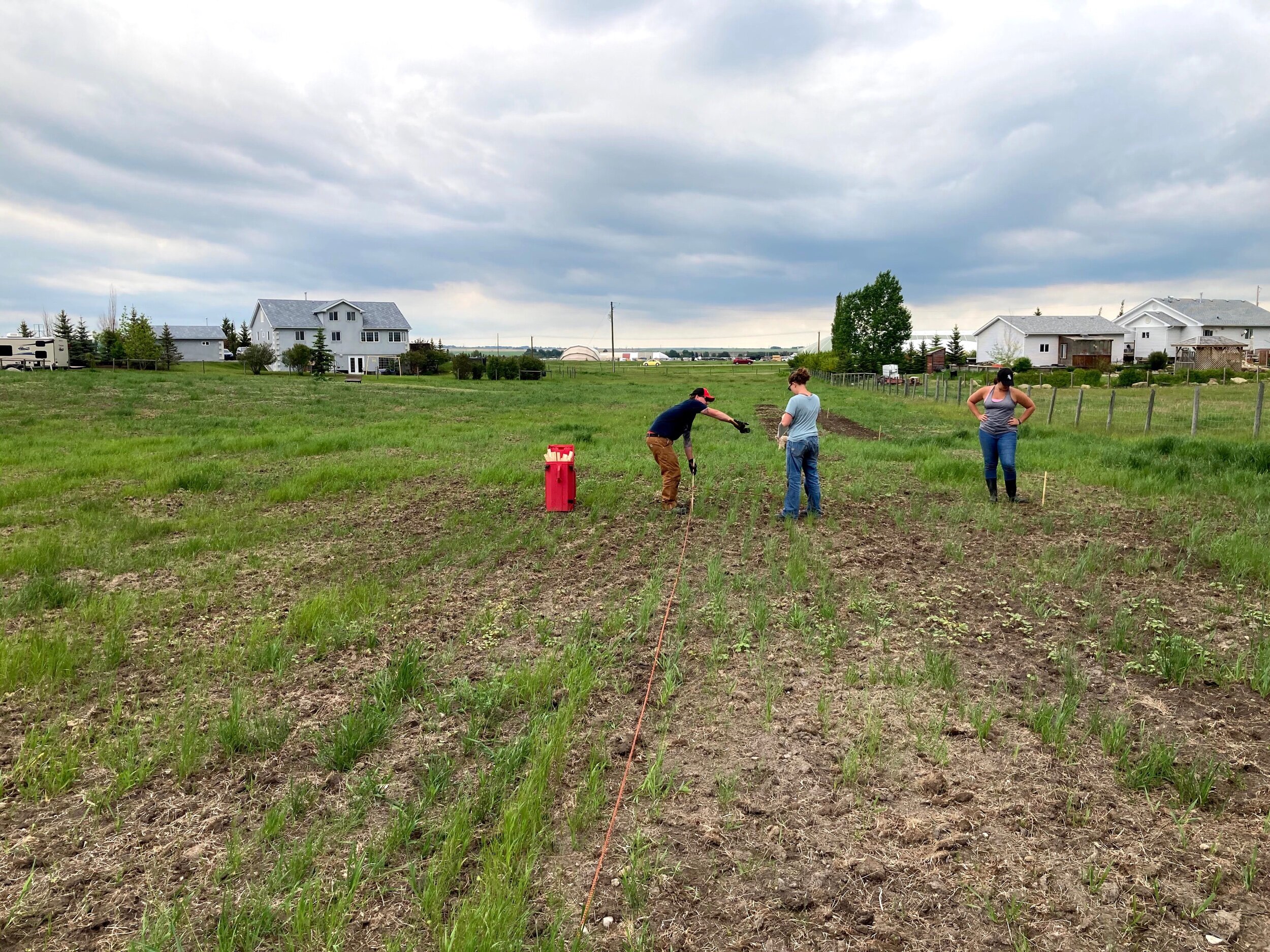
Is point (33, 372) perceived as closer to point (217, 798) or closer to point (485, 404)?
point (485, 404)

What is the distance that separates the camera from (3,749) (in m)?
4.30

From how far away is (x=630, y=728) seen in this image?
14.9ft

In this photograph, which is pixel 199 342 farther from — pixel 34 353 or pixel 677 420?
pixel 677 420

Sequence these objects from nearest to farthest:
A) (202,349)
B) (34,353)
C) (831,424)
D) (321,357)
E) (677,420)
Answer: (677,420) → (831,424) → (34,353) → (321,357) → (202,349)

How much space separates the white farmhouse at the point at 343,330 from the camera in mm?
76125

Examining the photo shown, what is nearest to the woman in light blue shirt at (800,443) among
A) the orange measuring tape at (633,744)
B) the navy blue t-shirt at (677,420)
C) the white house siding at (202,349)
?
the navy blue t-shirt at (677,420)

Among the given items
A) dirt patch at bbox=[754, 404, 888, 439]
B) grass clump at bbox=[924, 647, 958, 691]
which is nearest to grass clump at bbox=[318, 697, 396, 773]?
grass clump at bbox=[924, 647, 958, 691]

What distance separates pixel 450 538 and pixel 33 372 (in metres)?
49.2

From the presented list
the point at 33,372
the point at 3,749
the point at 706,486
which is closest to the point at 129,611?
the point at 3,749

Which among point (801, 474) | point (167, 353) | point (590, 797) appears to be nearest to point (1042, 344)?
point (801, 474)

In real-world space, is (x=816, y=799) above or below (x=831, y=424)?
below

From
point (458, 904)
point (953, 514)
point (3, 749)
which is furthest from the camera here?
point (953, 514)

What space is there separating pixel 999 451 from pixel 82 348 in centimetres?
7977

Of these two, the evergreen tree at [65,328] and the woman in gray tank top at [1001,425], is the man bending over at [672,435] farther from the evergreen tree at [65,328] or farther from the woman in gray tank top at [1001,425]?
the evergreen tree at [65,328]
